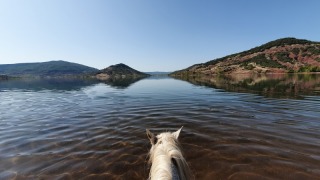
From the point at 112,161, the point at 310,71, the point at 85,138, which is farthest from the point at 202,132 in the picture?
the point at 310,71

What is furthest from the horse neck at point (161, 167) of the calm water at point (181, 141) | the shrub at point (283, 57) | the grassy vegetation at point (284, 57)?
the shrub at point (283, 57)

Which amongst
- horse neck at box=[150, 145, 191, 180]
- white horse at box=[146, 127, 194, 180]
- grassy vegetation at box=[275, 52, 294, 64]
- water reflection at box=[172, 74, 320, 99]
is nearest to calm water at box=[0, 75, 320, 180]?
white horse at box=[146, 127, 194, 180]

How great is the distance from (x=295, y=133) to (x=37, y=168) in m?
13.1

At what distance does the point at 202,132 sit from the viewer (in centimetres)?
1187

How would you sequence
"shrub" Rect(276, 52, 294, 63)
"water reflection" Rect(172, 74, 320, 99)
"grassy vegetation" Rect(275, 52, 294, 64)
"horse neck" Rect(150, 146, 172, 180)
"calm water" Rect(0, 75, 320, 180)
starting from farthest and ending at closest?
"shrub" Rect(276, 52, 294, 63) → "grassy vegetation" Rect(275, 52, 294, 64) → "water reflection" Rect(172, 74, 320, 99) → "calm water" Rect(0, 75, 320, 180) → "horse neck" Rect(150, 146, 172, 180)

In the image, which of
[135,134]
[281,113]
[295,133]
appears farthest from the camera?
[281,113]

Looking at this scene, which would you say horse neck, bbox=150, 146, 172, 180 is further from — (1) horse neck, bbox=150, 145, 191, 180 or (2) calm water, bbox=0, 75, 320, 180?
(2) calm water, bbox=0, 75, 320, 180

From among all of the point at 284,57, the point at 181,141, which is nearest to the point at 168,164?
the point at 181,141

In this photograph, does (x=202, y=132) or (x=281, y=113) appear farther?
(x=281, y=113)

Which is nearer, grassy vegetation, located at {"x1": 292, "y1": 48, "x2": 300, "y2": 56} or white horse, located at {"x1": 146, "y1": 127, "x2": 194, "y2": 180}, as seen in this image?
white horse, located at {"x1": 146, "y1": 127, "x2": 194, "y2": 180}

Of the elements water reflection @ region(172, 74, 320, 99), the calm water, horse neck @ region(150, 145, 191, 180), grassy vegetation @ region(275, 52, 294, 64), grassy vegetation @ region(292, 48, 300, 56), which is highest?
grassy vegetation @ region(292, 48, 300, 56)

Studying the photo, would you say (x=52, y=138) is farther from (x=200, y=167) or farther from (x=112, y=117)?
(x=200, y=167)

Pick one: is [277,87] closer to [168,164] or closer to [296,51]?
[168,164]

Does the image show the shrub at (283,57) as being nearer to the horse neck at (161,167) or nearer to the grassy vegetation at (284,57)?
the grassy vegetation at (284,57)
